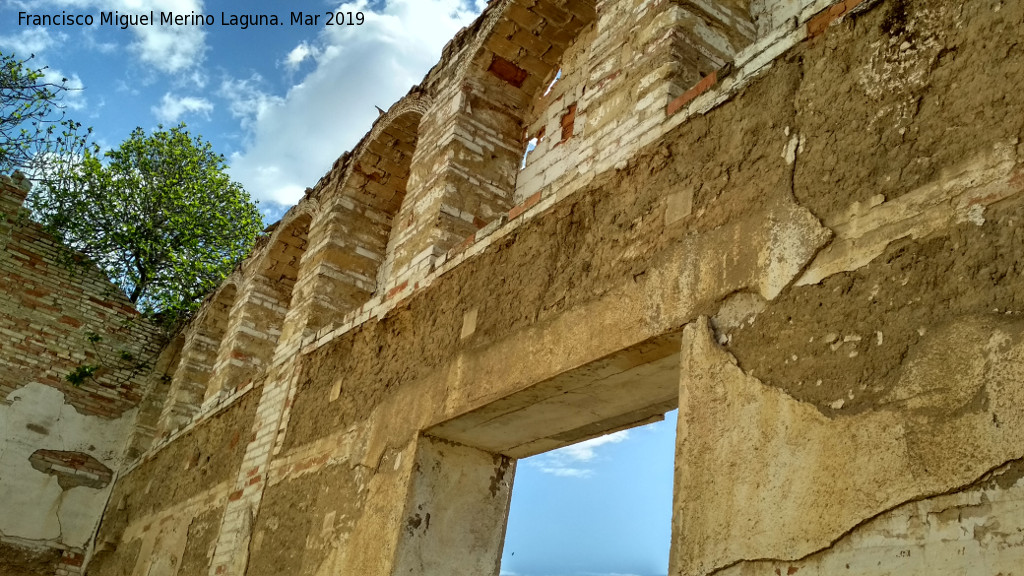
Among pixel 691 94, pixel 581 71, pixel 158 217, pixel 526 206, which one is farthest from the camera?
pixel 158 217

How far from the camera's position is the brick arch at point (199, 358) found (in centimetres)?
920

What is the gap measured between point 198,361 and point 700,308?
795 centimetres

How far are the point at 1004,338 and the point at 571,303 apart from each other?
176 cm

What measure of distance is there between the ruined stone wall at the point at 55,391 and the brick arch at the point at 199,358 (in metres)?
1.11

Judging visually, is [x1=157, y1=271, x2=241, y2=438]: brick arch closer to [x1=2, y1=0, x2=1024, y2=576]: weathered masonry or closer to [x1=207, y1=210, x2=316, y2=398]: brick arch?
[x1=207, y1=210, x2=316, y2=398]: brick arch

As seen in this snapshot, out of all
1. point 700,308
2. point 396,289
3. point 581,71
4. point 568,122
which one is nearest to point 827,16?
point 700,308

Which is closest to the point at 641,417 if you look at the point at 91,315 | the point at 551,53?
the point at 551,53

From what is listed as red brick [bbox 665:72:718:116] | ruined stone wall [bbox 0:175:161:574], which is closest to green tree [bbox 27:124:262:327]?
ruined stone wall [bbox 0:175:161:574]

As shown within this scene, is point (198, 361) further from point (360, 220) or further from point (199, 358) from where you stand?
point (360, 220)

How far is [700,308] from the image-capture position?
288cm

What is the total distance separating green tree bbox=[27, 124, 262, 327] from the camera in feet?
37.8

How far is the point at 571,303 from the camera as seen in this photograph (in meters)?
3.50

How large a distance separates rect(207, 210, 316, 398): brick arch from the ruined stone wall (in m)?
2.80

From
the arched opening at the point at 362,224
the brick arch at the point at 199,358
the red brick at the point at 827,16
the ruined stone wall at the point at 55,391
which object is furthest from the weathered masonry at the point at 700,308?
the ruined stone wall at the point at 55,391
